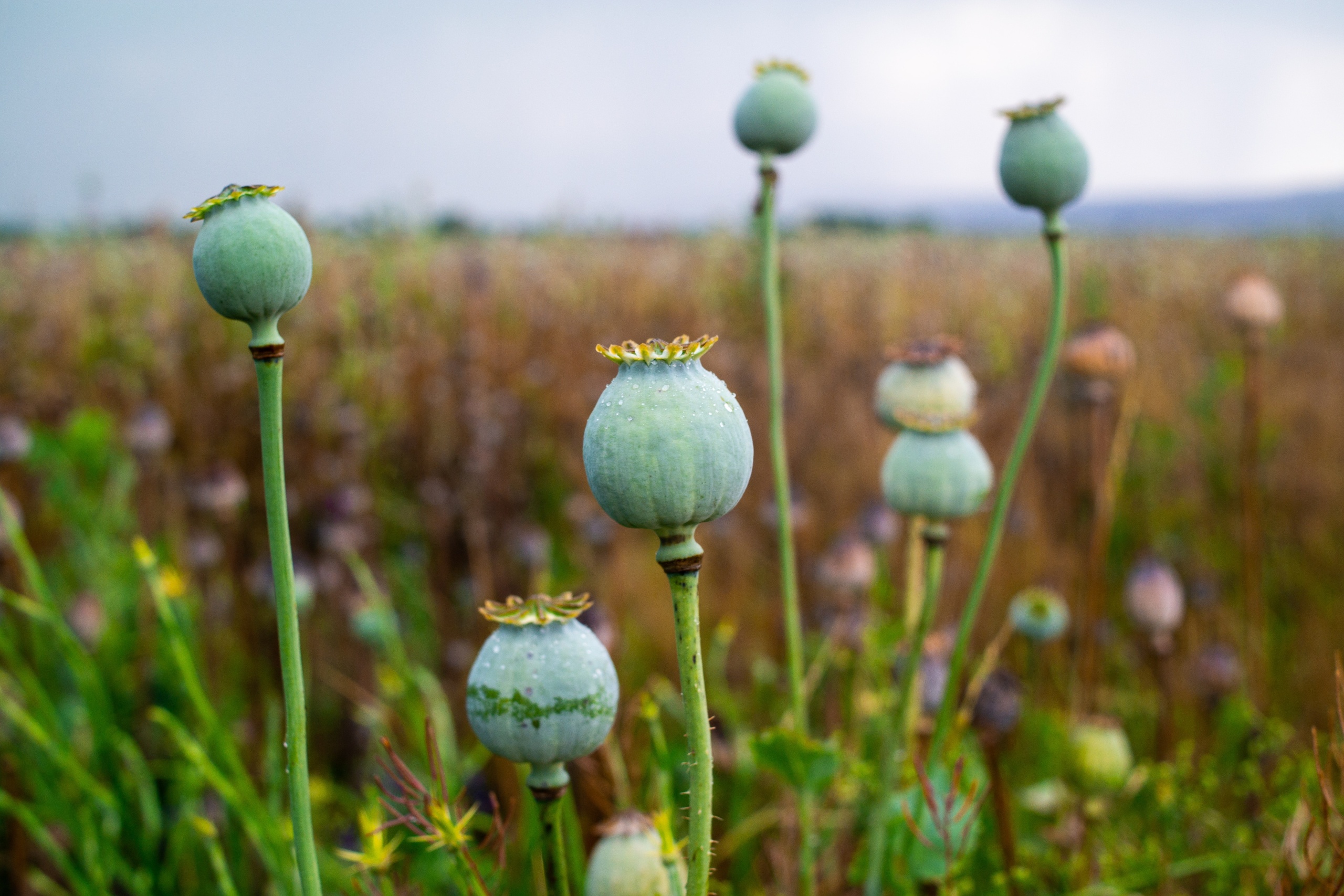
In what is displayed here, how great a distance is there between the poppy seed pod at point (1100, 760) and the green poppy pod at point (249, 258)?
1298 millimetres

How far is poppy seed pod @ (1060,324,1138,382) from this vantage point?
7.79 feet

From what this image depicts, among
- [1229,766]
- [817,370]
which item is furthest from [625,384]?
[817,370]

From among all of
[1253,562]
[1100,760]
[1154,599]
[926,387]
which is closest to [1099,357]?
[1253,562]

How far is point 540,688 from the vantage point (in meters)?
0.68

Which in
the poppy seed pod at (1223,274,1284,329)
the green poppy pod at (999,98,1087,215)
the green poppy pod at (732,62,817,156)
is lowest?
the poppy seed pod at (1223,274,1284,329)

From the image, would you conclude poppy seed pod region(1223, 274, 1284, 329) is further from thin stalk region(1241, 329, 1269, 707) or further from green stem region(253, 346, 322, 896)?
green stem region(253, 346, 322, 896)

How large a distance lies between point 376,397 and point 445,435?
46 centimetres

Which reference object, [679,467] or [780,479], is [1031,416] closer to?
[780,479]

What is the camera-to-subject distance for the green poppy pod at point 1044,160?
102 centimetres

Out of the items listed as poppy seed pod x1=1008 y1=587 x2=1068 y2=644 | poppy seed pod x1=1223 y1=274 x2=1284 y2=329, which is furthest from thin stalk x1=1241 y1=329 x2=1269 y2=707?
poppy seed pod x1=1008 y1=587 x2=1068 y2=644

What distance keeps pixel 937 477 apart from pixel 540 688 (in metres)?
0.55

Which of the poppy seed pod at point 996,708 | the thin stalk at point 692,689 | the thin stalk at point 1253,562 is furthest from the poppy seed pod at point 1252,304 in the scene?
the thin stalk at point 692,689

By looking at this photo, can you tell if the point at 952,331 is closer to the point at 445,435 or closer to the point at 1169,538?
the point at 1169,538

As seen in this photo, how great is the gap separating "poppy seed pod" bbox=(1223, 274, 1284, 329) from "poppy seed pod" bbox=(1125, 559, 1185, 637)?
1217mm
